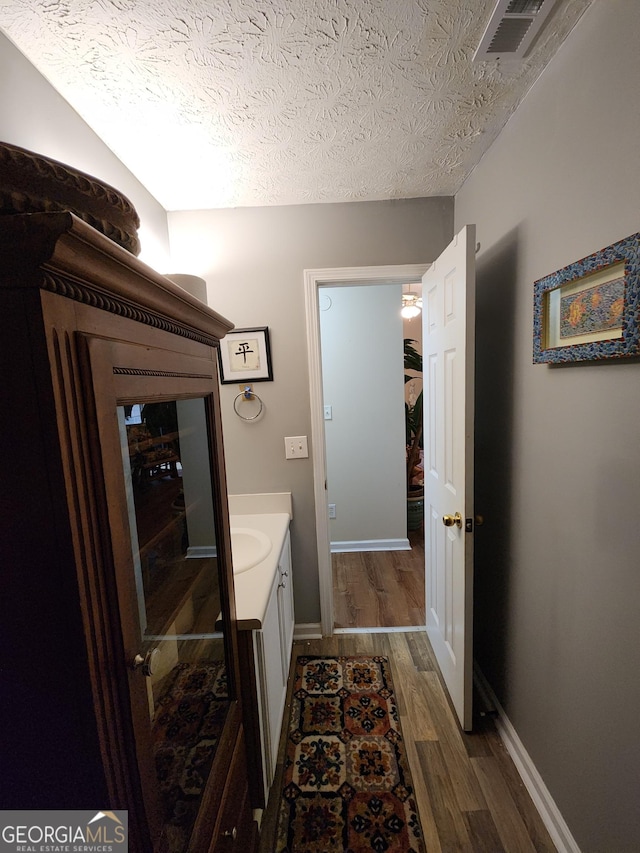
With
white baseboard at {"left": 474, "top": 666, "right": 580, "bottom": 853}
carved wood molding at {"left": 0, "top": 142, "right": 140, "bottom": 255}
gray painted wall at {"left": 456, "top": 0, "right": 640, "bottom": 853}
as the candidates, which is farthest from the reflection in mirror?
white baseboard at {"left": 474, "top": 666, "right": 580, "bottom": 853}

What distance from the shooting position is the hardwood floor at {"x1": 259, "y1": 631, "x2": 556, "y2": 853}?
1111 mm

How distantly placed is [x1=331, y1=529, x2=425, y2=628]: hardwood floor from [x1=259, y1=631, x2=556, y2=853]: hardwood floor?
1.40 ft

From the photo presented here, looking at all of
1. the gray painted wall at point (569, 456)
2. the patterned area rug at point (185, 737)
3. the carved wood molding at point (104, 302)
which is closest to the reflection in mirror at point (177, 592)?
the patterned area rug at point (185, 737)

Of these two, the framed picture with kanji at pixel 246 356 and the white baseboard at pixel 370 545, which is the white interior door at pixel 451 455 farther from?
the white baseboard at pixel 370 545

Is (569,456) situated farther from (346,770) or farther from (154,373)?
(346,770)

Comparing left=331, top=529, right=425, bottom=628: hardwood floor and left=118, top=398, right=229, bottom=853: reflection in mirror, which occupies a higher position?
left=118, top=398, right=229, bottom=853: reflection in mirror

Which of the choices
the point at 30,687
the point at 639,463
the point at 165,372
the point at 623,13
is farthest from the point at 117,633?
Answer: the point at 623,13

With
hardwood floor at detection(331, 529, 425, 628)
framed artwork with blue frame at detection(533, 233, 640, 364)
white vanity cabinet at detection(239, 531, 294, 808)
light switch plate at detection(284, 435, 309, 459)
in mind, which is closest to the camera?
framed artwork with blue frame at detection(533, 233, 640, 364)

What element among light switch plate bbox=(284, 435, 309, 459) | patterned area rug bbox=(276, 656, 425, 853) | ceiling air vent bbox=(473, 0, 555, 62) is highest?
A: ceiling air vent bbox=(473, 0, 555, 62)

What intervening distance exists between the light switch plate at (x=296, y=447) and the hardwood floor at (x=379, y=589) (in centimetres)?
110

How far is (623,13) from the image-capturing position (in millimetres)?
771

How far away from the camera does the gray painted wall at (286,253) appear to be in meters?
1.79

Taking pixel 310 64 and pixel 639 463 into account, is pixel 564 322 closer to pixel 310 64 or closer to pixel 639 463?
pixel 639 463

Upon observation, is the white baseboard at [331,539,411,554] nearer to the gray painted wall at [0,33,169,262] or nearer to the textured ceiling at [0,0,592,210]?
the textured ceiling at [0,0,592,210]
